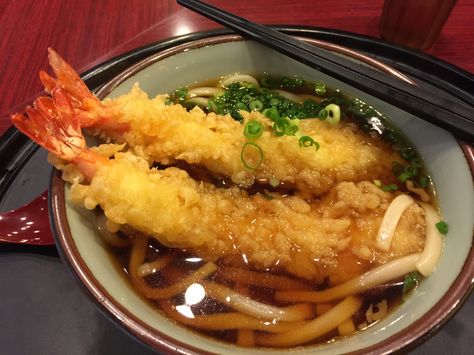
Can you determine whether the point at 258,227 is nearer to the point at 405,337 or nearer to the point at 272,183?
the point at 272,183

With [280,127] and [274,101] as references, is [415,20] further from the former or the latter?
[280,127]

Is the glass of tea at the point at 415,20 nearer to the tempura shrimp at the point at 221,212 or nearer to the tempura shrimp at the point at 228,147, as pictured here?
the tempura shrimp at the point at 228,147

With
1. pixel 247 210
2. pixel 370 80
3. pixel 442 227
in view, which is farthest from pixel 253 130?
pixel 442 227

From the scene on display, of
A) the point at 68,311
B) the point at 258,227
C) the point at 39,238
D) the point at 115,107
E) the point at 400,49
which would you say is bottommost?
the point at 68,311

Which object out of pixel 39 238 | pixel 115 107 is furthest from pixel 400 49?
pixel 39 238

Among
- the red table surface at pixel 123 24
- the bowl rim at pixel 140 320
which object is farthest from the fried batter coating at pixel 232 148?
the red table surface at pixel 123 24
